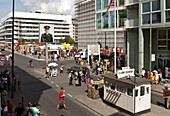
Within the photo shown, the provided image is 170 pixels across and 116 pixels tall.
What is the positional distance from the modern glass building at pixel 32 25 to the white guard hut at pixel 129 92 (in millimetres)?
118533

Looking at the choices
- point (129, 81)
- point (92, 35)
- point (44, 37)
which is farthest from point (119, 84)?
point (92, 35)

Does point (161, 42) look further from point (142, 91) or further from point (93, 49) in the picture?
point (142, 91)

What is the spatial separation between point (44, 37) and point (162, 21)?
19.5 meters

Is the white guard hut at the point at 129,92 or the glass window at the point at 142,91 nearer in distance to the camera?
the white guard hut at the point at 129,92

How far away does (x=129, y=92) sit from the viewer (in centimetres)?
1185

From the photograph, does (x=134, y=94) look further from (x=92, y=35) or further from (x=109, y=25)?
(x=92, y=35)

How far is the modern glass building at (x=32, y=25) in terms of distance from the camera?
12350 cm

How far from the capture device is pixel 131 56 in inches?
1168

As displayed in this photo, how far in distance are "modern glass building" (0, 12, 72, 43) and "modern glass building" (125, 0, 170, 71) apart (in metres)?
104

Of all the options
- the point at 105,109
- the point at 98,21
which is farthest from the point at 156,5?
the point at 98,21

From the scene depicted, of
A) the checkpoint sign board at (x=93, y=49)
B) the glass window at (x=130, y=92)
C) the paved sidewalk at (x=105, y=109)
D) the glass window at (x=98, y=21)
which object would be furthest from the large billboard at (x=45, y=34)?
the glass window at (x=130, y=92)

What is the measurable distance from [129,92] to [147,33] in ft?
57.2

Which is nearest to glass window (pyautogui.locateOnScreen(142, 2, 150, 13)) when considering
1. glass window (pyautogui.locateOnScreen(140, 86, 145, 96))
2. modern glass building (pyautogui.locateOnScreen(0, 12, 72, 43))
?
glass window (pyautogui.locateOnScreen(140, 86, 145, 96))

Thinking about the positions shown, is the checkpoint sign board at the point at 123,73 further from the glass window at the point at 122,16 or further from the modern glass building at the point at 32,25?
the modern glass building at the point at 32,25
